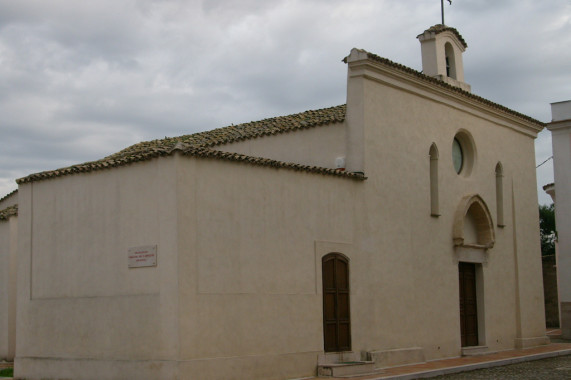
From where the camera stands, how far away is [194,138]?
21031 mm

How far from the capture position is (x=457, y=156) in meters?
20.7

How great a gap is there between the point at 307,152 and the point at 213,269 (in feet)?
17.7

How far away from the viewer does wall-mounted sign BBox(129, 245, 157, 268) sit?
1306 centimetres

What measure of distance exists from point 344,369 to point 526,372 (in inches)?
172

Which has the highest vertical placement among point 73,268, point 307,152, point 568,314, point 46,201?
point 307,152

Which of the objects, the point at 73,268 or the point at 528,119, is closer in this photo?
the point at 73,268

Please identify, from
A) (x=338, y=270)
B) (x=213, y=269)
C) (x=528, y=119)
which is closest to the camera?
(x=213, y=269)

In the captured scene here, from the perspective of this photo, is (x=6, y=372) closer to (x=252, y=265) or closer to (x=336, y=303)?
(x=252, y=265)

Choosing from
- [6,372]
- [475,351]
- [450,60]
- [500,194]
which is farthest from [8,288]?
[500,194]

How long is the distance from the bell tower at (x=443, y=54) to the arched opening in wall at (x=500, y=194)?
248cm

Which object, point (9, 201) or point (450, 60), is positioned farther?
point (9, 201)

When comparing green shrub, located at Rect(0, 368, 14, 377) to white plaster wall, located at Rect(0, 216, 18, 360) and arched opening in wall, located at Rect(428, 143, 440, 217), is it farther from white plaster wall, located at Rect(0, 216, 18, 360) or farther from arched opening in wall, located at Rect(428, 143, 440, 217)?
arched opening in wall, located at Rect(428, 143, 440, 217)

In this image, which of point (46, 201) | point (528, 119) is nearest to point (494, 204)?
point (528, 119)

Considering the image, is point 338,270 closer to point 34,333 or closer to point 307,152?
point 307,152
